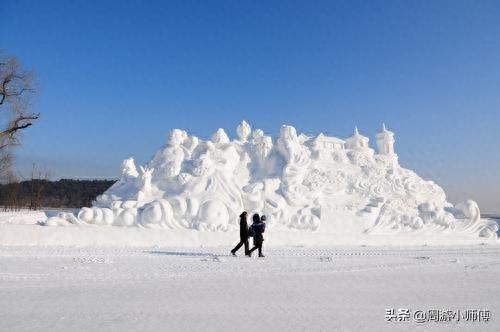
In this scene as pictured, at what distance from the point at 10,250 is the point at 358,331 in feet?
28.3

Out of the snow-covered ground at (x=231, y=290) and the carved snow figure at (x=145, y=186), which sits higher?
the carved snow figure at (x=145, y=186)

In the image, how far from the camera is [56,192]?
2058 inches

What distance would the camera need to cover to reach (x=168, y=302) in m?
5.38

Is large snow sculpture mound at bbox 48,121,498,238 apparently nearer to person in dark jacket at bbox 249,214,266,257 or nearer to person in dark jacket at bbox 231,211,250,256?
person in dark jacket at bbox 231,211,250,256

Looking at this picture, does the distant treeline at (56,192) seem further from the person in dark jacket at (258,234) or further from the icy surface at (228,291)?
the icy surface at (228,291)

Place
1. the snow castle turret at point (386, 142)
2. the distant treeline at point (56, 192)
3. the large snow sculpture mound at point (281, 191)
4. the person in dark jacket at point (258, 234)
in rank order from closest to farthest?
the person in dark jacket at point (258, 234) → the large snow sculpture mound at point (281, 191) → the snow castle turret at point (386, 142) → the distant treeline at point (56, 192)

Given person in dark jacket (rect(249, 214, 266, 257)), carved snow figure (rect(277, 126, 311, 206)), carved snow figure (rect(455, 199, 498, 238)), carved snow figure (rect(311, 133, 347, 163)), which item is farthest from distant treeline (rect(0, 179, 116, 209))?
carved snow figure (rect(455, 199, 498, 238))

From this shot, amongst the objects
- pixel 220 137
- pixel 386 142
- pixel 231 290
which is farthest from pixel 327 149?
pixel 231 290

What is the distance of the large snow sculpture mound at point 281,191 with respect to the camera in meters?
13.1

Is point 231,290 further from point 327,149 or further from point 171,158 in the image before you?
point 327,149

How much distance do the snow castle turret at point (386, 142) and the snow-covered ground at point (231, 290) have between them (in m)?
7.48

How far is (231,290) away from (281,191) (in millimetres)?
8718

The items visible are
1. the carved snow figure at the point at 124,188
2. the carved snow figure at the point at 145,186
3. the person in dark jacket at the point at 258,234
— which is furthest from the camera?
the carved snow figure at the point at 124,188

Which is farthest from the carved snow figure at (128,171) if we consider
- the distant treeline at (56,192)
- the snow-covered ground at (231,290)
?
the distant treeline at (56,192)
